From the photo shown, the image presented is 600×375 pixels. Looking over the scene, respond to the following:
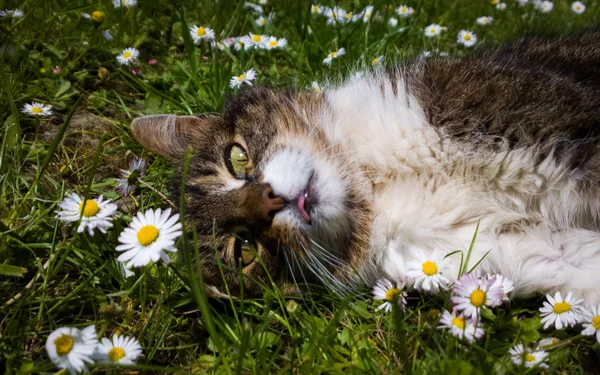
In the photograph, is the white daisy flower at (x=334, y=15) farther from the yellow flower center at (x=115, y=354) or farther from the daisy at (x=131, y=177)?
the yellow flower center at (x=115, y=354)

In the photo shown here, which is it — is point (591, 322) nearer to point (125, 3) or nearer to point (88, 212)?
point (88, 212)

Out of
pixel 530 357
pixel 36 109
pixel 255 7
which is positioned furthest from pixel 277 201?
pixel 255 7

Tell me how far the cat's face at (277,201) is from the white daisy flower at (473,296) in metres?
0.66

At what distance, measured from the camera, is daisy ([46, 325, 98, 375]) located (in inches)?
58.5

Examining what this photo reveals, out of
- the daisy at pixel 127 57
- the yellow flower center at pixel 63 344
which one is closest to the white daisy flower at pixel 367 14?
the daisy at pixel 127 57

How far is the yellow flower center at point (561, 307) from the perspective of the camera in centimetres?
183

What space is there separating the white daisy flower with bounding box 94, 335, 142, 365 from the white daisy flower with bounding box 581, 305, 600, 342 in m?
1.47

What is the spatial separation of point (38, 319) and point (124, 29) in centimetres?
251

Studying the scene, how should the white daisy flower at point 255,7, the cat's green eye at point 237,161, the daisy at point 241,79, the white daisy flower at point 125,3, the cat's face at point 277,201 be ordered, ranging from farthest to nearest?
the white daisy flower at point 255,7 < the white daisy flower at point 125,3 < the daisy at point 241,79 < the cat's green eye at point 237,161 < the cat's face at point 277,201

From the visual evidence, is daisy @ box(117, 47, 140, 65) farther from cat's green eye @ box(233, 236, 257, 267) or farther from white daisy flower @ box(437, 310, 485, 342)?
white daisy flower @ box(437, 310, 485, 342)

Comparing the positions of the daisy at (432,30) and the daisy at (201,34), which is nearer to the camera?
the daisy at (201,34)

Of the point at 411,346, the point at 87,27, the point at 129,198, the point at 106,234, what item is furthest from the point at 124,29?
the point at 411,346

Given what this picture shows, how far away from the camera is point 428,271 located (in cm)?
188

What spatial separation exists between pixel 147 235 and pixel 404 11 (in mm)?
3314
